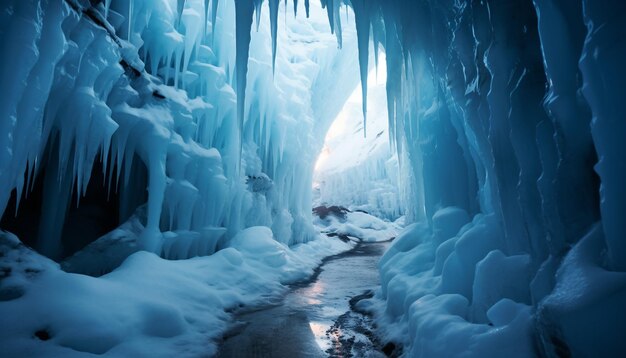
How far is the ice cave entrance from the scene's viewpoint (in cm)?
3228

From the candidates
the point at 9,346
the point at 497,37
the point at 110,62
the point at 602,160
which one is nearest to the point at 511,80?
Answer: the point at 497,37

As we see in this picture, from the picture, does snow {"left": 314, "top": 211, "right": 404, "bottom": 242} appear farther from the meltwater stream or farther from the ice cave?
the meltwater stream

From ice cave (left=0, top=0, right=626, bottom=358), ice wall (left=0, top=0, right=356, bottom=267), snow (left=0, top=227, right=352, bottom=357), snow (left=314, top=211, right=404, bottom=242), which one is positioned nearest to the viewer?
ice cave (left=0, top=0, right=626, bottom=358)

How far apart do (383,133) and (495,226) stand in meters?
33.5

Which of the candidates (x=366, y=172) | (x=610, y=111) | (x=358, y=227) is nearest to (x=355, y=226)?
(x=358, y=227)

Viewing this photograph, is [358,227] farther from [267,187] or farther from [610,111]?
[610,111]

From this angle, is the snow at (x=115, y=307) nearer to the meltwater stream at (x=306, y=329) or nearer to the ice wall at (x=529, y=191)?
the meltwater stream at (x=306, y=329)

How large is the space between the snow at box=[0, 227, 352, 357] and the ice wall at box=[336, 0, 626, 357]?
8.60 ft

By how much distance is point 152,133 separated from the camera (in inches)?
264

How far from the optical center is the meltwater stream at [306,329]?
3.60 meters

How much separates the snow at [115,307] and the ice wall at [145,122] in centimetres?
90

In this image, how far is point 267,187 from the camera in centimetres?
1108

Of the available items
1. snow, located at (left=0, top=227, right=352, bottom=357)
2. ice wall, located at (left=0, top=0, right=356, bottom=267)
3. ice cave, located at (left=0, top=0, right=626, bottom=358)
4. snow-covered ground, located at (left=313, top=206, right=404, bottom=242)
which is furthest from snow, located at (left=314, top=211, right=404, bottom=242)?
snow, located at (left=0, top=227, right=352, bottom=357)

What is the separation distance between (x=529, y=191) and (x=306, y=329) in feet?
10.6
